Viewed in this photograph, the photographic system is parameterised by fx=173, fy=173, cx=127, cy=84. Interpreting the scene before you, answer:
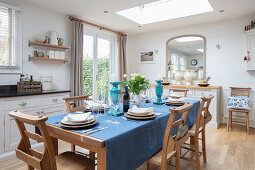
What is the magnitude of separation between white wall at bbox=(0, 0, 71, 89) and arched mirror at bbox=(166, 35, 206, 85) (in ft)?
9.72

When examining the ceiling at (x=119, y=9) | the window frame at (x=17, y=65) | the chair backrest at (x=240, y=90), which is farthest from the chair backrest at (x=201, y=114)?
the window frame at (x=17, y=65)

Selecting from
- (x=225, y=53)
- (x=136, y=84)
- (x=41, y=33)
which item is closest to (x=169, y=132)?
(x=136, y=84)

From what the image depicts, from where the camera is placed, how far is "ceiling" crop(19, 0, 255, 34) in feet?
10.7

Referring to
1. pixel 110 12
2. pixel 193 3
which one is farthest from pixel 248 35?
pixel 110 12

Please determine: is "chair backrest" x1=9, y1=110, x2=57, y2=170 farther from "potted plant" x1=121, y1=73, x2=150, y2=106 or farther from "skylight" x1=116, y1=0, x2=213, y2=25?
"skylight" x1=116, y1=0, x2=213, y2=25

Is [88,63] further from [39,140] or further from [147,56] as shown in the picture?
[39,140]

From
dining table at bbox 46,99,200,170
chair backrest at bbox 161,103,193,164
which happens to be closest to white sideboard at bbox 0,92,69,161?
dining table at bbox 46,99,200,170

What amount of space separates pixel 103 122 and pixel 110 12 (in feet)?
9.90

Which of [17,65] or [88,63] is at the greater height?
[88,63]

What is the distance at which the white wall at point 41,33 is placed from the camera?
3229 millimetres

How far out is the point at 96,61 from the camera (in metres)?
4.86

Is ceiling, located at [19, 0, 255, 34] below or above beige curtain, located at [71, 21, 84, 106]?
above

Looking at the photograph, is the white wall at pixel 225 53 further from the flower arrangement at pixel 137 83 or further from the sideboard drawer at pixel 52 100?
the sideboard drawer at pixel 52 100

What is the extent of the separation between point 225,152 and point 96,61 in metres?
3.66
